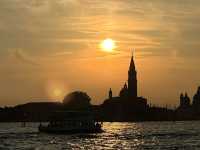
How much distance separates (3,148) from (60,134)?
64.0 meters

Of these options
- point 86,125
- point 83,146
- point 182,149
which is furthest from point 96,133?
point 182,149

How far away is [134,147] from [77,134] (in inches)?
2568

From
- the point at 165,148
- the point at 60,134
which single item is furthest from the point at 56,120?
the point at 165,148

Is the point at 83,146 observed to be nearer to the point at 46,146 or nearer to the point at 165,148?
the point at 46,146

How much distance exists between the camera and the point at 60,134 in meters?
193

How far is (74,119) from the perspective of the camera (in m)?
194

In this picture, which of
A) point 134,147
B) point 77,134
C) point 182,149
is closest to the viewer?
point 182,149

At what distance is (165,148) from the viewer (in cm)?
12344

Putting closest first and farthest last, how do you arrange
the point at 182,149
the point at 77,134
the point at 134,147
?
the point at 182,149
the point at 134,147
the point at 77,134

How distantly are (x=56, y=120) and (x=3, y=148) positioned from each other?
6828 centimetres

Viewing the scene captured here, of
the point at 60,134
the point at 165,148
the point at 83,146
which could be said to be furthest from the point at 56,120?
the point at 165,148

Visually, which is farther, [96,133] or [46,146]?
[96,133]

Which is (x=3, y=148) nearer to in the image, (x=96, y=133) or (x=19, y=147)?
(x=19, y=147)

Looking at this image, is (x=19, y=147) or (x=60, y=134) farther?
(x=60, y=134)
